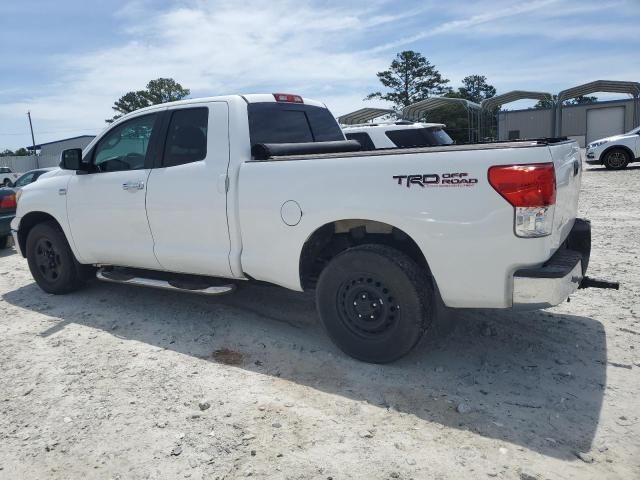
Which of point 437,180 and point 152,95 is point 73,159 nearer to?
point 437,180

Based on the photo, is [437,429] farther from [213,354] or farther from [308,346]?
[213,354]

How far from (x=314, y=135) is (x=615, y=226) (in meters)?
5.62

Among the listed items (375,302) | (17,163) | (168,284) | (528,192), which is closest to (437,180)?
(528,192)

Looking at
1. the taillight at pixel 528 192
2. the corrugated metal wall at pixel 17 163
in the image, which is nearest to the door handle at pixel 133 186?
the taillight at pixel 528 192

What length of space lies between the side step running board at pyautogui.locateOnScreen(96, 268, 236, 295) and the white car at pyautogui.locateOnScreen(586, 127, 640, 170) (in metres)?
16.8

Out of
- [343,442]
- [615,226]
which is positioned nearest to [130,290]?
[343,442]

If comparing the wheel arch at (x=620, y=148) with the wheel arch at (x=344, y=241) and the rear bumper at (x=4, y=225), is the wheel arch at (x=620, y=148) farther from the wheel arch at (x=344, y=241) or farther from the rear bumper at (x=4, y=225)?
the rear bumper at (x=4, y=225)

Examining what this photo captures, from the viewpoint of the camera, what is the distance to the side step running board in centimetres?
438

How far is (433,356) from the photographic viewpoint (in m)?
3.90

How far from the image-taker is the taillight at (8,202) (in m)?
9.07

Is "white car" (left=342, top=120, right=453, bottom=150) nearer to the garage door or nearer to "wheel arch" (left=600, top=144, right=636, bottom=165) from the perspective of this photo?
"wheel arch" (left=600, top=144, right=636, bottom=165)

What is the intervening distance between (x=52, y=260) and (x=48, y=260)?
0.16 ft

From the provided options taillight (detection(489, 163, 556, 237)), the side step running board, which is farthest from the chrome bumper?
the side step running board

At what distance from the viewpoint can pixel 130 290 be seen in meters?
5.91
